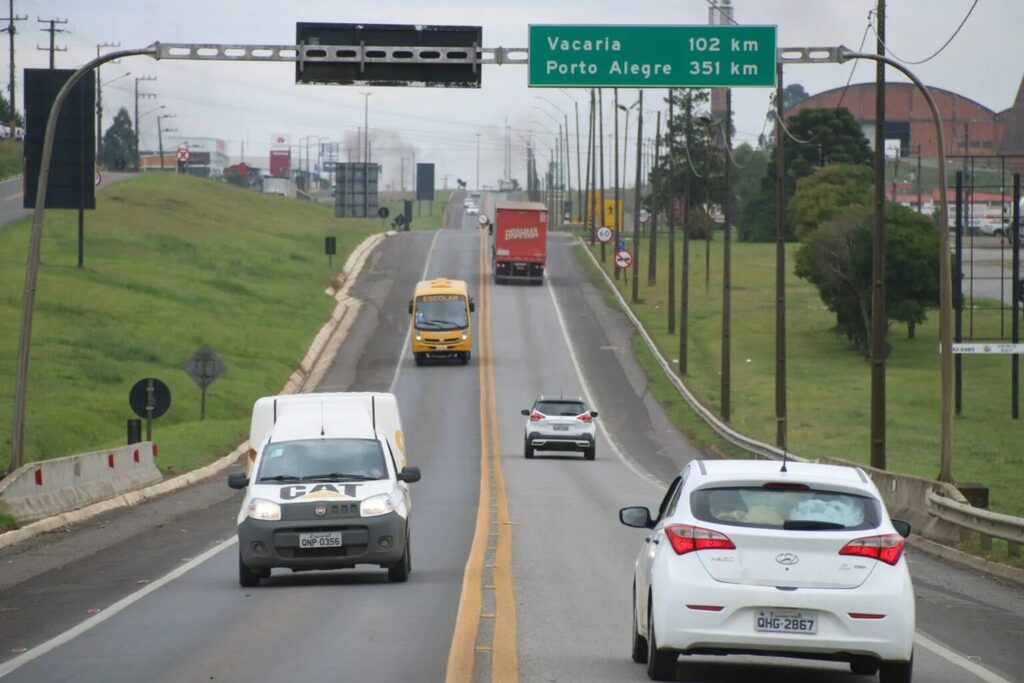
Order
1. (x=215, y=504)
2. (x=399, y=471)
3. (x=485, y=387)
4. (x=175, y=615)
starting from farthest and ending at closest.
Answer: (x=485, y=387)
(x=215, y=504)
(x=399, y=471)
(x=175, y=615)

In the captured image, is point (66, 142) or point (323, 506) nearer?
point (323, 506)

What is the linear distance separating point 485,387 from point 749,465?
4884 cm

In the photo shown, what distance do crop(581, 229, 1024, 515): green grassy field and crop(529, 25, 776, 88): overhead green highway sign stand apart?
1102 cm

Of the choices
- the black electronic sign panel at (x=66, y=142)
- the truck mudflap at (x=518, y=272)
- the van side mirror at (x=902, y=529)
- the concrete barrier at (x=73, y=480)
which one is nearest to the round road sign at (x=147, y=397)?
the concrete barrier at (x=73, y=480)

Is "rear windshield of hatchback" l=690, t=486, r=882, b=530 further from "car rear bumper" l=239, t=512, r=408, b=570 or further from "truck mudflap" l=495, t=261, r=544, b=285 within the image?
"truck mudflap" l=495, t=261, r=544, b=285

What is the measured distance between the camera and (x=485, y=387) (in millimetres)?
59531

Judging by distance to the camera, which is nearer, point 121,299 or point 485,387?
point 485,387

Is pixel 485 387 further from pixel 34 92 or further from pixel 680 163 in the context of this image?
pixel 680 163

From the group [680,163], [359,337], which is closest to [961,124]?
[680,163]

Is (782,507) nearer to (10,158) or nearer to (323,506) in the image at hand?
(323,506)

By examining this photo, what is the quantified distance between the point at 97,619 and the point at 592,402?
4332 centimetres

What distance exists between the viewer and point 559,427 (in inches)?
1695

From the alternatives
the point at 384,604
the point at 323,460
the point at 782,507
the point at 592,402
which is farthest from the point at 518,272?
the point at 782,507

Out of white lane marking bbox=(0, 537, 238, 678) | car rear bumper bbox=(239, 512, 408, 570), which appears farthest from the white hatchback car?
car rear bumper bbox=(239, 512, 408, 570)
